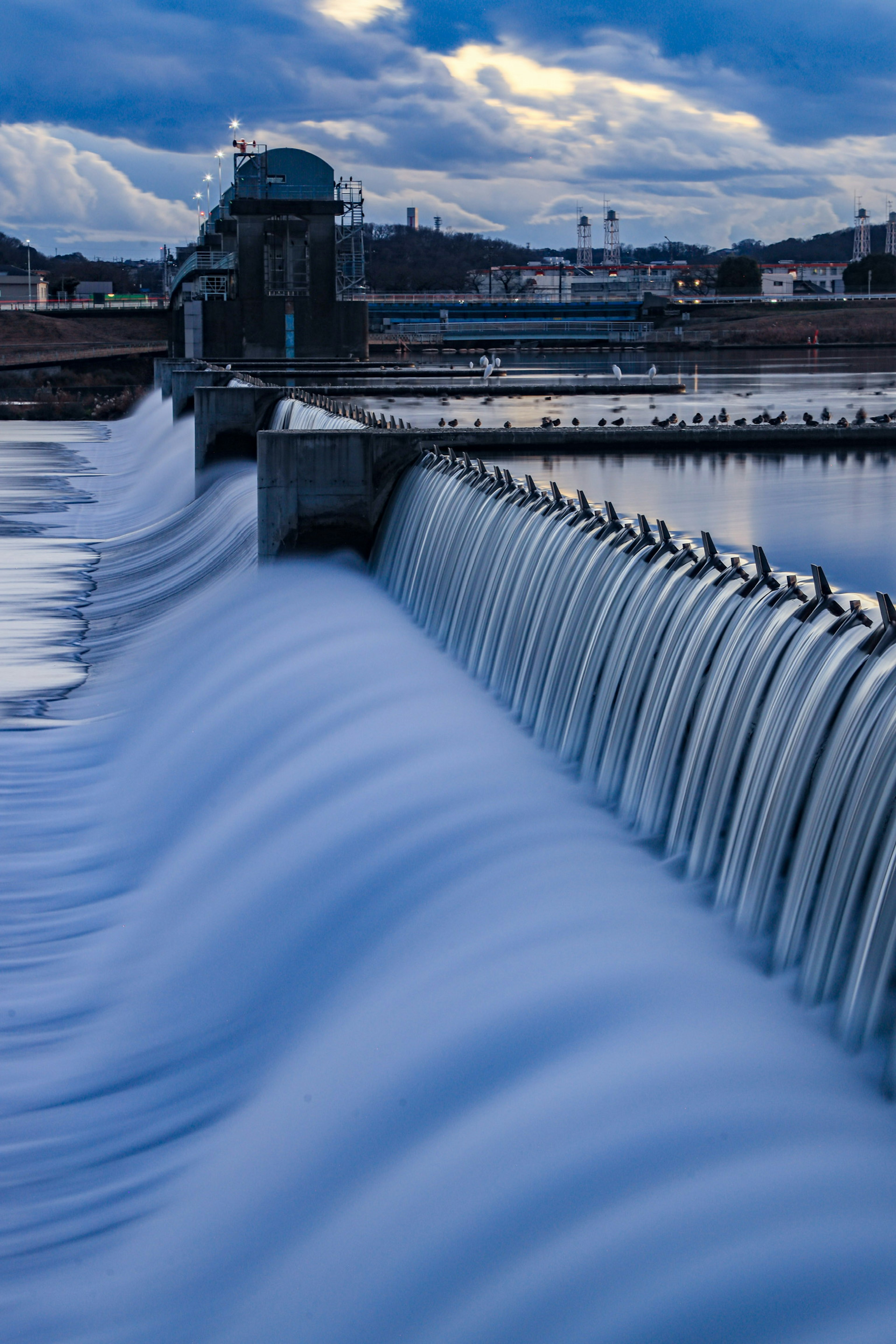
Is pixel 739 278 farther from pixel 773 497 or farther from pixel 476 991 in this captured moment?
pixel 476 991

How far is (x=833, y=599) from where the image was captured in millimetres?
7574

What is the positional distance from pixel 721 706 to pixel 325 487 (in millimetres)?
9324

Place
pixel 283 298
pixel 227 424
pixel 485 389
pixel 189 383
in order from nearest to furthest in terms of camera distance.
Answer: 1. pixel 227 424
2. pixel 485 389
3. pixel 189 383
4. pixel 283 298

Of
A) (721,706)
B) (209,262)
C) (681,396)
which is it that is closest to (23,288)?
(209,262)

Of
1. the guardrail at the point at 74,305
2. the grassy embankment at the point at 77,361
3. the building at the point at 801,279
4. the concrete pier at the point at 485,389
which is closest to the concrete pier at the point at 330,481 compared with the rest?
the concrete pier at the point at 485,389

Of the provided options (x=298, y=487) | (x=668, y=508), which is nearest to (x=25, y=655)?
(x=298, y=487)

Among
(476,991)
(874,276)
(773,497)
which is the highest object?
(874,276)

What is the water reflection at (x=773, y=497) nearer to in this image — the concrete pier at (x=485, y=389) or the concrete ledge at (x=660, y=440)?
the concrete ledge at (x=660, y=440)

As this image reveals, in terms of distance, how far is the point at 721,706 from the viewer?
804cm

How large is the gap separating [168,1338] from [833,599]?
15.1 feet

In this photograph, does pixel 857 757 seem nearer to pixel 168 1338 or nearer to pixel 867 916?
pixel 867 916

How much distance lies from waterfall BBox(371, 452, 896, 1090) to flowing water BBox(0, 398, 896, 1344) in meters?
0.03

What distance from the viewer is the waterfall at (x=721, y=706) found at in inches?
251

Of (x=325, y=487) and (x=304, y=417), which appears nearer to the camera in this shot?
(x=325, y=487)
